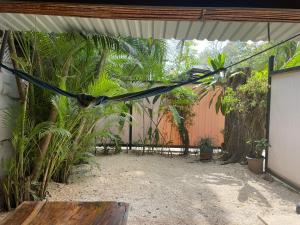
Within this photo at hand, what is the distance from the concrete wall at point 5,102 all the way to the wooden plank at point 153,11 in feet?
8.71

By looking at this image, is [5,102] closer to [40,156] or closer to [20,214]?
[40,156]

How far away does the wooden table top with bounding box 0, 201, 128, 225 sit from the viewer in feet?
7.38

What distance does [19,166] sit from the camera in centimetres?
404

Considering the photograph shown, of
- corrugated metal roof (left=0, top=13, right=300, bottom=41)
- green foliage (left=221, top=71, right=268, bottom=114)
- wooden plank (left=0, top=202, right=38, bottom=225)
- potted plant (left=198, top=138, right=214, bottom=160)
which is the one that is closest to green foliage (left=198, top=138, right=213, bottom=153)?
potted plant (left=198, top=138, right=214, bottom=160)

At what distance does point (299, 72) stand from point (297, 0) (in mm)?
3854

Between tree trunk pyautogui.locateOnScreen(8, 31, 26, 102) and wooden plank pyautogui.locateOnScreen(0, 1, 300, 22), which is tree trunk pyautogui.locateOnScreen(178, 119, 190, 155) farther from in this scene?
wooden plank pyautogui.locateOnScreen(0, 1, 300, 22)

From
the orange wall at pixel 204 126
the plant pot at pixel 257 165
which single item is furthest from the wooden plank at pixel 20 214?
the orange wall at pixel 204 126

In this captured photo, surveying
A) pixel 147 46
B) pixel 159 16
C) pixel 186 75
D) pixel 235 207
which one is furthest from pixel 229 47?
pixel 159 16

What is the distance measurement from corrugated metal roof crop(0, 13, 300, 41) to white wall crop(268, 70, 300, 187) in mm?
2817

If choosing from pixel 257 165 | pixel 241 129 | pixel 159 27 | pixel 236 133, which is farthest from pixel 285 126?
pixel 159 27

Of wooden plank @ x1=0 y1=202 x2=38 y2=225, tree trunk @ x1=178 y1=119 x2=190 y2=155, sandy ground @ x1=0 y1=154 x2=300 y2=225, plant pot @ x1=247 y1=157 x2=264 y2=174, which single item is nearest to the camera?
wooden plank @ x1=0 y1=202 x2=38 y2=225

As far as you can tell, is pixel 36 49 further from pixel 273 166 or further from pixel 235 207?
pixel 273 166

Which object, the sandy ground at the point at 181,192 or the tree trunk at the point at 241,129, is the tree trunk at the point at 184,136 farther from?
the sandy ground at the point at 181,192

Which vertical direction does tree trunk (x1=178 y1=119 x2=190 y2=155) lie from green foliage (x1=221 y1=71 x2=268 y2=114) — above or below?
below
